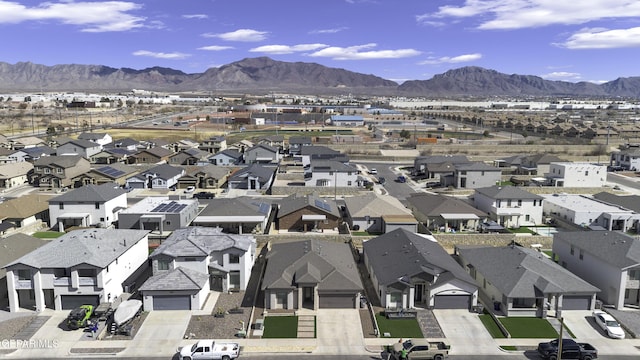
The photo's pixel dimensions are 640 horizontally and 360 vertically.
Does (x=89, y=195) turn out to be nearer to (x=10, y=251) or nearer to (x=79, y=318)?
(x=10, y=251)

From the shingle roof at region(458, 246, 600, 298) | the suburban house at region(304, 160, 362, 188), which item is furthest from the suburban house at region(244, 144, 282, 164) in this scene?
the shingle roof at region(458, 246, 600, 298)

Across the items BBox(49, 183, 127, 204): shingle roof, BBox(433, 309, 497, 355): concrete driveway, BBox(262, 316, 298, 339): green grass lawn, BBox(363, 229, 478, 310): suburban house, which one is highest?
BBox(49, 183, 127, 204): shingle roof

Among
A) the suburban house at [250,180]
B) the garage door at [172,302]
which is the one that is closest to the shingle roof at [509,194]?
the suburban house at [250,180]

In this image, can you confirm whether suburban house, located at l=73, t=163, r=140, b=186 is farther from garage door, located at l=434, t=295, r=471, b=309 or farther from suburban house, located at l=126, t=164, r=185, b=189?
garage door, located at l=434, t=295, r=471, b=309

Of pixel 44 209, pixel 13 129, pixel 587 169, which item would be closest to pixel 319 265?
pixel 44 209

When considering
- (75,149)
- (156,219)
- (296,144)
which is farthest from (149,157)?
(156,219)
